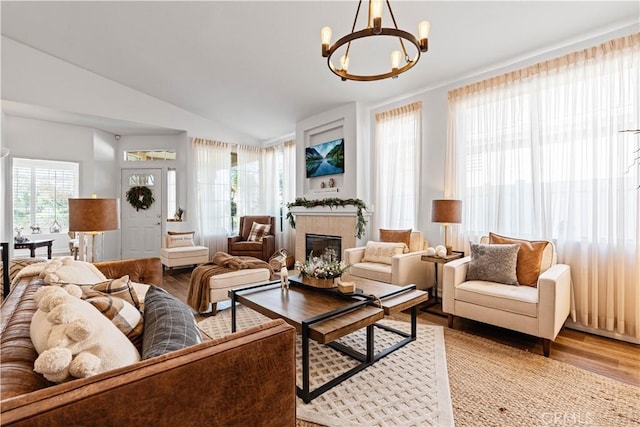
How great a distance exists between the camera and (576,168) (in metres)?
2.87

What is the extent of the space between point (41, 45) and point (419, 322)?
6085 mm

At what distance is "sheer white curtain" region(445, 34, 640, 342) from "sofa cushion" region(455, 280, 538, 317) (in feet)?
2.32

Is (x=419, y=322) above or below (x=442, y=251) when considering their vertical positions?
below

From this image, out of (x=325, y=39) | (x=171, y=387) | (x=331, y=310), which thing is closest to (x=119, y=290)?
(x=171, y=387)

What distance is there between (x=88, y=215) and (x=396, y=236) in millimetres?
3395

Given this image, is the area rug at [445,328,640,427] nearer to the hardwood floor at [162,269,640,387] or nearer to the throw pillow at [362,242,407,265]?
the hardwood floor at [162,269,640,387]

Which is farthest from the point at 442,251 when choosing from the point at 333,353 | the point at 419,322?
the point at 333,353

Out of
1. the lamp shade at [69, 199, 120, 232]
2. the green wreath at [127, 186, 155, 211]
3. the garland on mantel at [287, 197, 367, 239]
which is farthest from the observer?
the green wreath at [127, 186, 155, 211]

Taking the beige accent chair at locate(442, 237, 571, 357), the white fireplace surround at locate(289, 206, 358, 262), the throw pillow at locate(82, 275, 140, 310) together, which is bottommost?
the beige accent chair at locate(442, 237, 571, 357)

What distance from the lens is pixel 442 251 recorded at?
135 inches

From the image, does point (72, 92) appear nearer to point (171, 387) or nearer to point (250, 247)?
point (250, 247)

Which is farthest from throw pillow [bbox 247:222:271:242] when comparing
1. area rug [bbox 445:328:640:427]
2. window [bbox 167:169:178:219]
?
area rug [bbox 445:328:640:427]

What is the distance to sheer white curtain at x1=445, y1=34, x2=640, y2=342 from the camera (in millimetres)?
2613

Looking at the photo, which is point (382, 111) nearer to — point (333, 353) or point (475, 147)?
point (475, 147)
